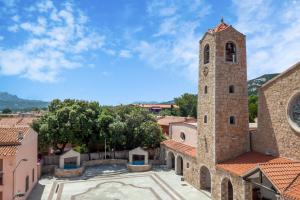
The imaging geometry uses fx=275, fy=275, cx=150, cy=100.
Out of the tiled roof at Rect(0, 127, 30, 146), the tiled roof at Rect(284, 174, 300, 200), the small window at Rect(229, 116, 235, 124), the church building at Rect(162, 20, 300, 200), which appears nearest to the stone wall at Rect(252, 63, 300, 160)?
the church building at Rect(162, 20, 300, 200)

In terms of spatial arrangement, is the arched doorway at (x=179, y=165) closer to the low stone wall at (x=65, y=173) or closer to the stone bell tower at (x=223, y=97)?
the stone bell tower at (x=223, y=97)

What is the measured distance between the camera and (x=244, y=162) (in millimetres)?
22359

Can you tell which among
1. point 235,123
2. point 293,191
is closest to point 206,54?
point 235,123

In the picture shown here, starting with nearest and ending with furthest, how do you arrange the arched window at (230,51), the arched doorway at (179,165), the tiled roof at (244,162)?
the tiled roof at (244,162) < the arched window at (230,51) < the arched doorway at (179,165)

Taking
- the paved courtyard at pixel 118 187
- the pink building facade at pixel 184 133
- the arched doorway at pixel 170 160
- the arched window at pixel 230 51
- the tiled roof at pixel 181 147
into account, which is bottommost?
the paved courtyard at pixel 118 187

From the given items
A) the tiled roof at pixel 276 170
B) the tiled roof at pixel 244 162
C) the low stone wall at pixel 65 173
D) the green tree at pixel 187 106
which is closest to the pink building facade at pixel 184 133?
the tiled roof at pixel 244 162

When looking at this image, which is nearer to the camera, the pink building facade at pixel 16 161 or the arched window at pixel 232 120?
the pink building facade at pixel 16 161

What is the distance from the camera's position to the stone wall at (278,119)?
20531 millimetres

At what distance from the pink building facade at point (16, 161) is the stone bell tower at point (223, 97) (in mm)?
15866

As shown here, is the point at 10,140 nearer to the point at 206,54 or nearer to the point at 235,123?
the point at 206,54

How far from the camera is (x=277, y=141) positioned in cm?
2200

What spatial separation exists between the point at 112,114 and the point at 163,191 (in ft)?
52.1

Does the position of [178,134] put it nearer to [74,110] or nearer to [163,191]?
[163,191]

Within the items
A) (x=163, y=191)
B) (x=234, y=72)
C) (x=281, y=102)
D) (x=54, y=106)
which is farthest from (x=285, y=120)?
(x=54, y=106)
